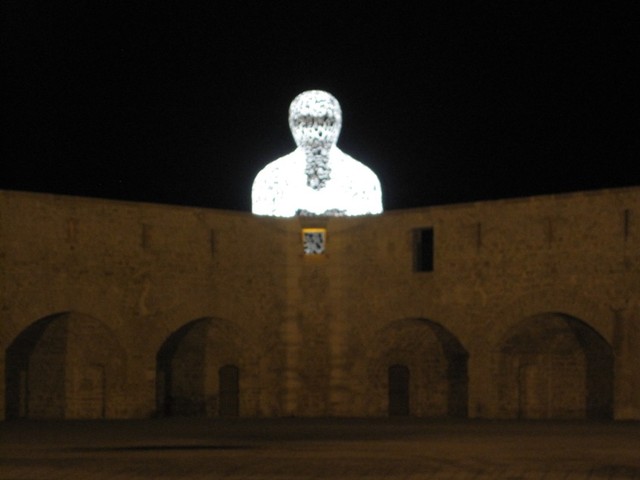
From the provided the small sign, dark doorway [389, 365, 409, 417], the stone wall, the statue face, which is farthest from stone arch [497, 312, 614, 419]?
the statue face

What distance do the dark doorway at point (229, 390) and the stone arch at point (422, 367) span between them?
8.07 feet

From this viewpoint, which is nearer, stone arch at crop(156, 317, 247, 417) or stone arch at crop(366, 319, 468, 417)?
stone arch at crop(366, 319, 468, 417)

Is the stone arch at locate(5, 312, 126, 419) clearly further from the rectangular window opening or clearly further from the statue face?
the rectangular window opening

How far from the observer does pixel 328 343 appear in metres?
25.6

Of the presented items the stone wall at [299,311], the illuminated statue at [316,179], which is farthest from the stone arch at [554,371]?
the illuminated statue at [316,179]

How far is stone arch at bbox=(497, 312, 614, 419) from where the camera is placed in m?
24.8

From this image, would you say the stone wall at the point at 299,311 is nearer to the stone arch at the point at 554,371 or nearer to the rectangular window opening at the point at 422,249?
the stone arch at the point at 554,371

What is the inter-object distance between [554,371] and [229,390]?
5904mm

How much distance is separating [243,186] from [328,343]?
8791mm

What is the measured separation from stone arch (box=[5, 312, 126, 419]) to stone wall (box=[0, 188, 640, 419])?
33 mm

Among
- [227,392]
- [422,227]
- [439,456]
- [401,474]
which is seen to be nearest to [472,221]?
[422,227]

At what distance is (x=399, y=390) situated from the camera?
26547 mm

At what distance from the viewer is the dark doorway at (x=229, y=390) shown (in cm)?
2653

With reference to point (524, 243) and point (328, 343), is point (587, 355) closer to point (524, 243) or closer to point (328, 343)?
point (524, 243)
